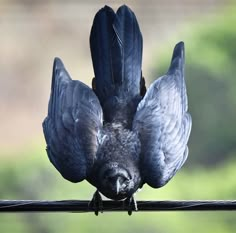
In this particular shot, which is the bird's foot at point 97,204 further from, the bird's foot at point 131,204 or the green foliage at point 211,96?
the green foliage at point 211,96

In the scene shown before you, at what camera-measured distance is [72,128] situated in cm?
454

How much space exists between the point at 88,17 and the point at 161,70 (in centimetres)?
129

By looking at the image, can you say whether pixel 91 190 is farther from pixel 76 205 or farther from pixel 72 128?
pixel 76 205

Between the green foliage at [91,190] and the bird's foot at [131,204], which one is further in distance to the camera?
the green foliage at [91,190]

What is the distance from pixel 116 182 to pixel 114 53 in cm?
79

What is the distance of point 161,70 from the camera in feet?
27.2

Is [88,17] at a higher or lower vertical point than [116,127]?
higher

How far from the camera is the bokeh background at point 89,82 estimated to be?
7.17 metres

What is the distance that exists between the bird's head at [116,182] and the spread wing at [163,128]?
14 cm

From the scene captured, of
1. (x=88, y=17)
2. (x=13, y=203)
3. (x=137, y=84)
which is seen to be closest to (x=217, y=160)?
(x=88, y=17)

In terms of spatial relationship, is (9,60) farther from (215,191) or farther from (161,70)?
(215,191)

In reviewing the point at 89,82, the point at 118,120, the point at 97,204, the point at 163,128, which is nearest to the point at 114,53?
the point at 118,120

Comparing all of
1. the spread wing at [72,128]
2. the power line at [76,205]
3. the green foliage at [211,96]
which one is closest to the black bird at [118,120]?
the spread wing at [72,128]

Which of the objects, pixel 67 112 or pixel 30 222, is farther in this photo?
pixel 30 222
